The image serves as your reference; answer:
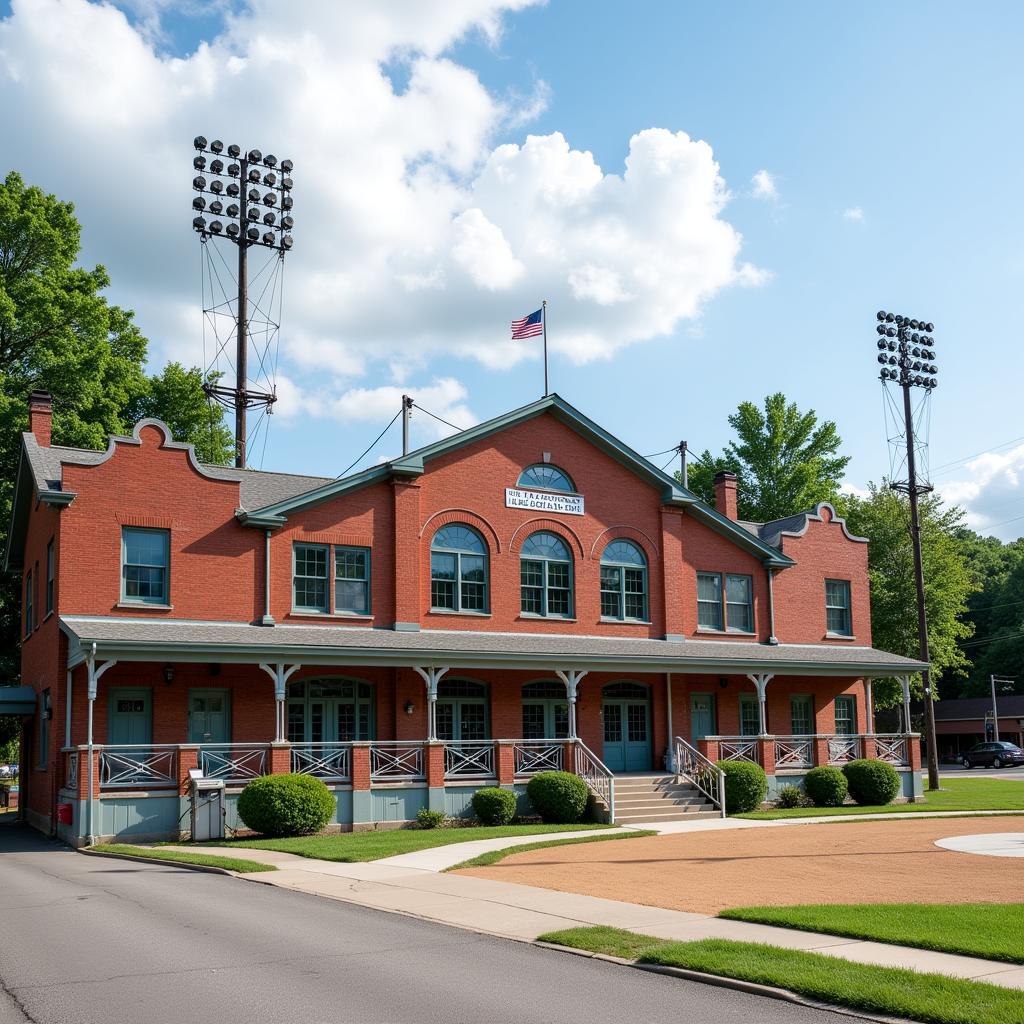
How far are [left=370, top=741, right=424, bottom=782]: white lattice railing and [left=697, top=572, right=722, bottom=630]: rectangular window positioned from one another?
→ 37.3 feet

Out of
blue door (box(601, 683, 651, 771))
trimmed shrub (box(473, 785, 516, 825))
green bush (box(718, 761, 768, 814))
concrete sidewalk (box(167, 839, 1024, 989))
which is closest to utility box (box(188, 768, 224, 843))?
concrete sidewalk (box(167, 839, 1024, 989))

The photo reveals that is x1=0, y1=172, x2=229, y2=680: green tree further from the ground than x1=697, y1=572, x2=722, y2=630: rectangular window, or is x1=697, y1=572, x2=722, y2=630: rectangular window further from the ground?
x1=0, y1=172, x2=229, y2=680: green tree

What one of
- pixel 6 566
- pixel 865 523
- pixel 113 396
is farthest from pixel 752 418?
pixel 6 566

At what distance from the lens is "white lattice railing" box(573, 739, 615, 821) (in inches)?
1070

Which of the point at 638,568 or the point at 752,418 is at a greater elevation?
the point at 752,418

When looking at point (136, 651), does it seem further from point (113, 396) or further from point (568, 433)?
point (113, 396)

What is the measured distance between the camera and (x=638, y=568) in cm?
3422

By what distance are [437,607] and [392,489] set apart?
10.9 ft

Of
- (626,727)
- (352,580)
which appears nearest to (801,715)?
(626,727)

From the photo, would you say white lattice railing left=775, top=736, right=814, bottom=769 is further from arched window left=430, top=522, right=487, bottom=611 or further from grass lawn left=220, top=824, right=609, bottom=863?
arched window left=430, top=522, right=487, bottom=611

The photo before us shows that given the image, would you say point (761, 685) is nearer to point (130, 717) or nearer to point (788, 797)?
point (788, 797)

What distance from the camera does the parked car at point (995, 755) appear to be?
2426 inches

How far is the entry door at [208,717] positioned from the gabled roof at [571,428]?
4.18 metres

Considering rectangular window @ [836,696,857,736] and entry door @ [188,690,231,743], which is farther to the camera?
rectangular window @ [836,696,857,736]
